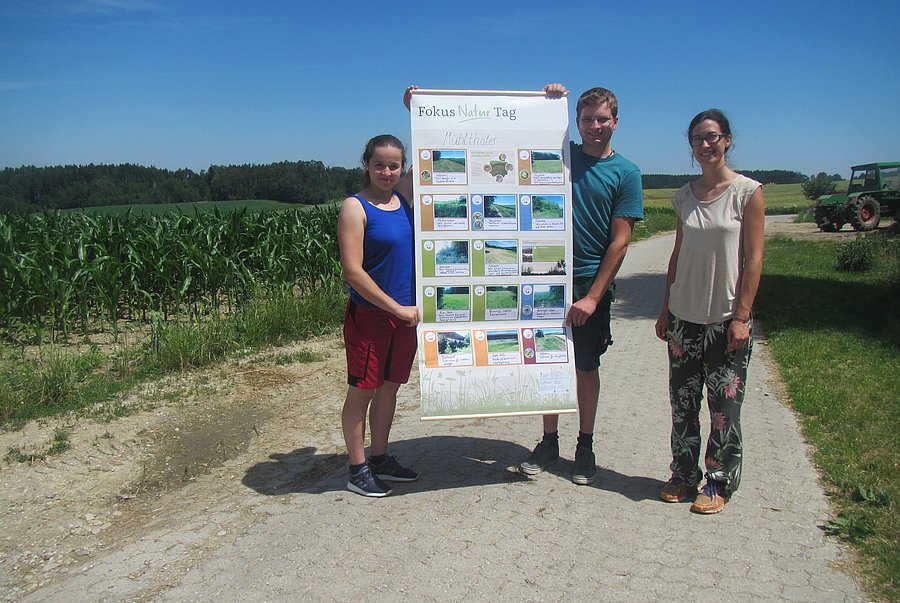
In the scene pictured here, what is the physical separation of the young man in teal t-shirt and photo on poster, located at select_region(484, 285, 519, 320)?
34 cm

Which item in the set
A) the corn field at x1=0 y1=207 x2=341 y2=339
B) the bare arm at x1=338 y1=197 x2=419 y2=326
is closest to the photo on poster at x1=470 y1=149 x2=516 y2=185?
the bare arm at x1=338 y1=197 x2=419 y2=326

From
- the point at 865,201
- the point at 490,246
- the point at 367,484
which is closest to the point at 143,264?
the point at 367,484

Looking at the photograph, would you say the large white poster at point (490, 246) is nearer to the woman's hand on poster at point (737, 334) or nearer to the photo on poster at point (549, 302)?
the photo on poster at point (549, 302)

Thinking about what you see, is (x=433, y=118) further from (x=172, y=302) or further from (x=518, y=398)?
(x=172, y=302)

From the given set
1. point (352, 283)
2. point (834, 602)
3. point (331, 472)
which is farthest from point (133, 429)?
point (834, 602)

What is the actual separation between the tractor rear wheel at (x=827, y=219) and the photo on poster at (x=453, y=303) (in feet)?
94.5

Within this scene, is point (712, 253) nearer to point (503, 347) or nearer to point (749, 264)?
point (749, 264)

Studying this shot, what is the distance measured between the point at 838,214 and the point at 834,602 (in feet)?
95.0

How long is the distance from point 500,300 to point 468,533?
1332 mm

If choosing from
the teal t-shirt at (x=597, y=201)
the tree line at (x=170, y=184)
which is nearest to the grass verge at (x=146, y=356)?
the teal t-shirt at (x=597, y=201)

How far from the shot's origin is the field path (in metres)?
2.97

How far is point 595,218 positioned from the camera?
3791 mm

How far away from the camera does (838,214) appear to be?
1070 inches

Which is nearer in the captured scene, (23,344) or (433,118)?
(433,118)
